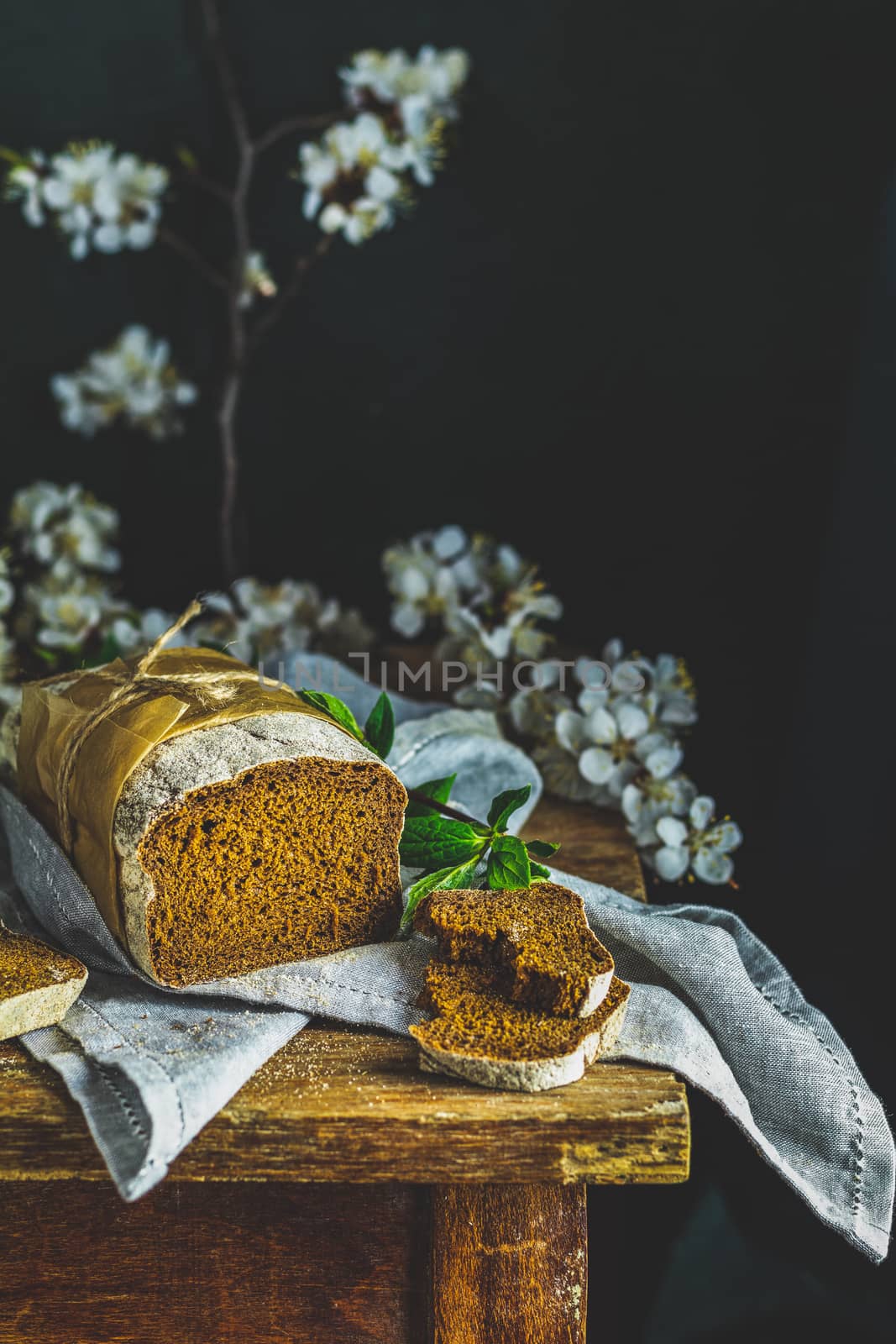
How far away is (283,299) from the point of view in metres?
3.13

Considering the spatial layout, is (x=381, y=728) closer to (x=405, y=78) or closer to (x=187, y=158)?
(x=405, y=78)

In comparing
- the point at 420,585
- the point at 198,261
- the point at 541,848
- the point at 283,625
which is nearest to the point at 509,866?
the point at 541,848

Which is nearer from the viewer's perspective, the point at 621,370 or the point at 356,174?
the point at 356,174

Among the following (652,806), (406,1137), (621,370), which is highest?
(621,370)

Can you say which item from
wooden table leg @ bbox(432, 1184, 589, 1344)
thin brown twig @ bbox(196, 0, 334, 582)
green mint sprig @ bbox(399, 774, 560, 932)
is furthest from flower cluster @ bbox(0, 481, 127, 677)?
wooden table leg @ bbox(432, 1184, 589, 1344)

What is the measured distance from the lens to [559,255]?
3.06 metres

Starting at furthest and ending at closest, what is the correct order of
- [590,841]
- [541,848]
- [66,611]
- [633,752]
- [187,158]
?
[187,158] → [66,611] → [633,752] → [590,841] → [541,848]

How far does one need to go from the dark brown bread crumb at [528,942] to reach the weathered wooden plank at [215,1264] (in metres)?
0.30

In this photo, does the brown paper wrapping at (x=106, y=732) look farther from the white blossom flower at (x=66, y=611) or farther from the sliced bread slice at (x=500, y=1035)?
the white blossom flower at (x=66, y=611)

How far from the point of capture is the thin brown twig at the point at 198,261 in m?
3.11

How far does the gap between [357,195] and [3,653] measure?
134 cm

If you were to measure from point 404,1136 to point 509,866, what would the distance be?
0.46 metres

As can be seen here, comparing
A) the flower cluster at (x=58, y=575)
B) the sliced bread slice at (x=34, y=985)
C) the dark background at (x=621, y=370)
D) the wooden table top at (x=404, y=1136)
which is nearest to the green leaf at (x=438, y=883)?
the wooden table top at (x=404, y=1136)

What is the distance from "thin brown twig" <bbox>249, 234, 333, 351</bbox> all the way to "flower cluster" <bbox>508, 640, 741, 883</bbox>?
1259 mm
